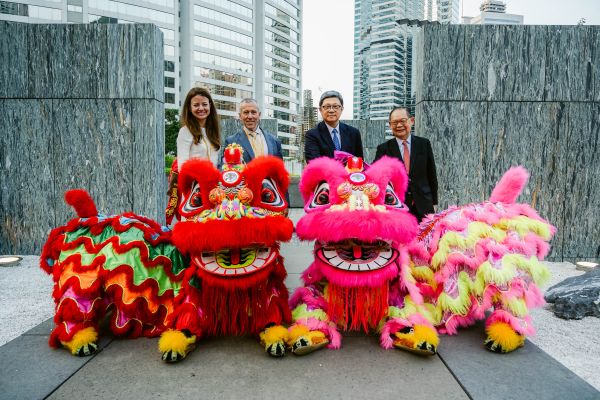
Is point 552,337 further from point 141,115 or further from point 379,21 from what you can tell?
point 379,21

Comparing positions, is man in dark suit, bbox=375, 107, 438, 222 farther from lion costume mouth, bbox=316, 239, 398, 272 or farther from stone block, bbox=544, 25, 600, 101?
stone block, bbox=544, 25, 600, 101

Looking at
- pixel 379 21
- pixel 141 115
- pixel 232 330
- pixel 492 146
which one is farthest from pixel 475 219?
pixel 379 21

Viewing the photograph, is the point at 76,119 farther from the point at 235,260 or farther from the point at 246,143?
the point at 235,260

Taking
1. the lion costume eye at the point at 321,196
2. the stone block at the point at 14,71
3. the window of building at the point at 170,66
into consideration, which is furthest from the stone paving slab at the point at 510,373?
the window of building at the point at 170,66

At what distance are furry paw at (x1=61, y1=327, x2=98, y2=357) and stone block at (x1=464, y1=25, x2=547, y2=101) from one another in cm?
451

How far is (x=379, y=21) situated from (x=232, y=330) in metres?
64.2

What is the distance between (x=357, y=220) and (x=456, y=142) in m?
3.31

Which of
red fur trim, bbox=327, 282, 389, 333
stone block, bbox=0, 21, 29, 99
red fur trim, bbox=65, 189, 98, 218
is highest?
stone block, bbox=0, 21, 29, 99

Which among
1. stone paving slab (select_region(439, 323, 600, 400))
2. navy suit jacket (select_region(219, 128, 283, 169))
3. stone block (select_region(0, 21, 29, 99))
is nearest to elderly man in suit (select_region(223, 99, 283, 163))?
navy suit jacket (select_region(219, 128, 283, 169))

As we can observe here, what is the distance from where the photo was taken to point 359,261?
7.98ft

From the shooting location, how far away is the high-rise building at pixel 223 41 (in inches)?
1700

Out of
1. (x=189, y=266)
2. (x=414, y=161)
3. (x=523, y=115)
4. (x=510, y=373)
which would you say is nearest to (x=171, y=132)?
(x=523, y=115)

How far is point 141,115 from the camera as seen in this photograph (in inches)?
196

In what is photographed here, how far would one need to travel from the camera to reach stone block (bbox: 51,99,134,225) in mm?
5016
